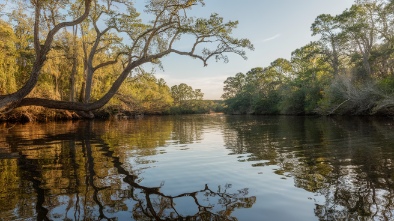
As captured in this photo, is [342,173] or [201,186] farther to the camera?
[342,173]

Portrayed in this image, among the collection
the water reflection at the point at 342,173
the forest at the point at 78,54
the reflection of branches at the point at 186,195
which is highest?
the forest at the point at 78,54

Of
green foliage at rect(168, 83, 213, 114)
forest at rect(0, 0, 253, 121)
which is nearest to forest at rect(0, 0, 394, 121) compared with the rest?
forest at rect(0, 0, 253, 121)

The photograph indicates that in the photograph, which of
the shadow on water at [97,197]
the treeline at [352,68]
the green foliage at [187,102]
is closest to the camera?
the shadow on water at [97,197]

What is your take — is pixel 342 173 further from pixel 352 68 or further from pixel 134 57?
pixel 352 68

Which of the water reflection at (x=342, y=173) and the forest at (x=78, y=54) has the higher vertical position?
the forest at (x=78, y=54)

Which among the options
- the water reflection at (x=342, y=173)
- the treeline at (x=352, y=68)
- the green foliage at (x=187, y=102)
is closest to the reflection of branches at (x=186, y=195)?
the water reflection at (x=342, y=173)

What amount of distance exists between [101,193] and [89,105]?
6.49 metres

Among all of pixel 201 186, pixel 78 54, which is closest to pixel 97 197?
pixel 201 186

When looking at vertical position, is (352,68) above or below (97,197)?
above

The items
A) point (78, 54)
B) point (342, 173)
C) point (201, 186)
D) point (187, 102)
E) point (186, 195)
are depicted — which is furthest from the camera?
point (187, 102)

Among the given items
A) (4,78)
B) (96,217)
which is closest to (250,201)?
(96,217)

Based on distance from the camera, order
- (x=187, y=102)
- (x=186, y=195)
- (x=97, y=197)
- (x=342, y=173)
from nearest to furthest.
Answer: (x=97, y=197) → (x=186, y=195) → (x=342, y=173) → (x=187, y=102)

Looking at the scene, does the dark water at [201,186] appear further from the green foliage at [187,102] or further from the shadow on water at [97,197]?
the green foliage at [187,102]

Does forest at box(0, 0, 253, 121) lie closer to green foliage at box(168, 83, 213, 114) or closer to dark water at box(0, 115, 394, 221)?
dark water at box(0, 115, 394, 221)
